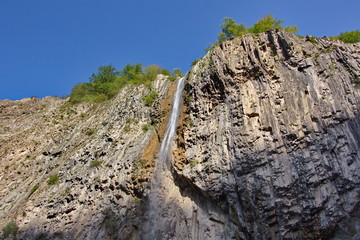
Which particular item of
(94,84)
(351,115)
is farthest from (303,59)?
(94,84)

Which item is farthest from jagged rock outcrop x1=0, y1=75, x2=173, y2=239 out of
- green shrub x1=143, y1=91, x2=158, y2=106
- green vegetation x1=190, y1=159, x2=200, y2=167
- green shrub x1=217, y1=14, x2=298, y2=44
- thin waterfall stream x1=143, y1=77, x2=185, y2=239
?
green shrub x1=217, y1=14, x2=298, y2=44

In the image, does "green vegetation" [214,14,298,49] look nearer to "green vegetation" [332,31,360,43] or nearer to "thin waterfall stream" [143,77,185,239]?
"green vegetation" [332,31,360,43]

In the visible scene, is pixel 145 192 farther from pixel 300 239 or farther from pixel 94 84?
pixel 94 84

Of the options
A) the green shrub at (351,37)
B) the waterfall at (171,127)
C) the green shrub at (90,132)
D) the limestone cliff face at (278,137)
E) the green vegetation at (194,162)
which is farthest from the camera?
the green shrub at (90,132)

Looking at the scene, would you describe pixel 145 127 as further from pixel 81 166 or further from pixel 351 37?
pixel 351 37

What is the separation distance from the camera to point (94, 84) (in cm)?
3516

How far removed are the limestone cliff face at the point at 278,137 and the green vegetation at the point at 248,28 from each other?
6.32 meters

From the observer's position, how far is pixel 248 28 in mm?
27688

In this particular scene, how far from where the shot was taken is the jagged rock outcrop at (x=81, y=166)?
15.3 meters

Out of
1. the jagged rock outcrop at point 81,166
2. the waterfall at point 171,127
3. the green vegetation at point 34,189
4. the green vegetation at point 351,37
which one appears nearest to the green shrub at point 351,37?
the green vegetation at point 351,37

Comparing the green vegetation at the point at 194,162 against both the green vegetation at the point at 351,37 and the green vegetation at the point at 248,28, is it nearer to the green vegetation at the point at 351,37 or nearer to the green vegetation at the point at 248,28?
the green vegetation at the point at 248,28

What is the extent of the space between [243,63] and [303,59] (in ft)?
13.5

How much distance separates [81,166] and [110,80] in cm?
2056

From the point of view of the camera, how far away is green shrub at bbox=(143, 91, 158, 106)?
22953 mm
